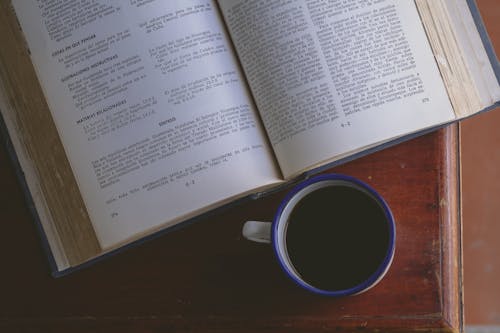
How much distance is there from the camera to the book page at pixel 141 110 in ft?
1.83

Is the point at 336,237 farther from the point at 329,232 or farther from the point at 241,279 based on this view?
the point at 241,279

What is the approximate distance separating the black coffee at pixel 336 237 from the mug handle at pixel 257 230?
0.02 meters

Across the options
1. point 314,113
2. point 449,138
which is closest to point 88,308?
point 314,113

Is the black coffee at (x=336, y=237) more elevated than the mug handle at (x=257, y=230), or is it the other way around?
the mug handle at (x=257, y=230)

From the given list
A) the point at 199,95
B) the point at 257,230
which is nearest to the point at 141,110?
the point at 199,95

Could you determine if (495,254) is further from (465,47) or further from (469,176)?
(465,47)

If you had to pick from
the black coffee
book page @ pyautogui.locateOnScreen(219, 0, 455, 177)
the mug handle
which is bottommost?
the black coffee

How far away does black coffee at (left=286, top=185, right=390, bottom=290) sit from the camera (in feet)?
1.78

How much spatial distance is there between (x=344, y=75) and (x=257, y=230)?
173 millimetres

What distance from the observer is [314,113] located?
556 millimetres

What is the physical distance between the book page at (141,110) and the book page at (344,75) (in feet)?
0.16

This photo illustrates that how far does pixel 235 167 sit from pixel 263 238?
0.24 feet

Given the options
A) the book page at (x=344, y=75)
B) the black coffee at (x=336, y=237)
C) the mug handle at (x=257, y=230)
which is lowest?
the black coffee at (x=336, y=237)

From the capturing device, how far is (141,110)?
566 millimetres
